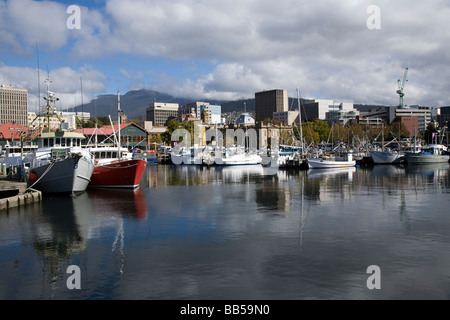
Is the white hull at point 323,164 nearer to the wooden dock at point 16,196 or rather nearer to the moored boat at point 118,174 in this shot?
the moored boat at point 118,174

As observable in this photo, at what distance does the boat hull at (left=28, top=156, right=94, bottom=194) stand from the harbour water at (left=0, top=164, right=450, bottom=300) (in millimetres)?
3635

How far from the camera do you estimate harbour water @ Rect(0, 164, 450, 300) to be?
1456 centimetres

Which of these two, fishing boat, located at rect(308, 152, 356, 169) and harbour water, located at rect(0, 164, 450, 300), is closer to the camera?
harbour water, located at rect(0, 164, 450, 300)

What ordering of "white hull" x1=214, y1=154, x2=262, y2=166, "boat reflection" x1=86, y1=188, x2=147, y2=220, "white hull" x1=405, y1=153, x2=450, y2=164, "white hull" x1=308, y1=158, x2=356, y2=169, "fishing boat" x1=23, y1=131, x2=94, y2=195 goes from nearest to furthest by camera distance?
"boat reflection" x1=86, y1=188, x2=147, y2=220 → "fishing boat" x1=23, y1=131, x2=94, y2=195 → "white hull" x1=308, y1=158, x2=356, y2=169 → "white hull" x1=214, y1=154, x2=262, y2=166 → "white hull" x1=405, y1=153, x2=450, y2=164

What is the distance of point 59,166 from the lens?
3716 centimetres

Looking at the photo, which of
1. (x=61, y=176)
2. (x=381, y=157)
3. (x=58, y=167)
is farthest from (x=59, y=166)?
(x=381, y=157)

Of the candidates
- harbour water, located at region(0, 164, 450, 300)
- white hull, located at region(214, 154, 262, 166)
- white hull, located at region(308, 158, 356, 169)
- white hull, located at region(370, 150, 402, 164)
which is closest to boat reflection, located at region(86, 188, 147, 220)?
harbour water, located at region(0, 164, 450, 300)

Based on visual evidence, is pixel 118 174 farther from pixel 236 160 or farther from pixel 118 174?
pixel 236 160

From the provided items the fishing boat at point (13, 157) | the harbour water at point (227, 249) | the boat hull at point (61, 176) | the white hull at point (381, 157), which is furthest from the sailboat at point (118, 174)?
the white hull at point (381, 157)

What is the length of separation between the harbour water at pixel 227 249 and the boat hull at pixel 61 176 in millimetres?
3635

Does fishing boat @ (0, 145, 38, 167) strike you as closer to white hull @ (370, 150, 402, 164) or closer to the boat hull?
the boat hull

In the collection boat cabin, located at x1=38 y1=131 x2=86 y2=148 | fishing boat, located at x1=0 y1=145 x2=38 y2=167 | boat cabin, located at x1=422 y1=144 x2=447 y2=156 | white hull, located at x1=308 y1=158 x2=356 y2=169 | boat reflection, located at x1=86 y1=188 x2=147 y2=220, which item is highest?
boat cabin, located at x1=38 y1=131 x2=86 y2=148

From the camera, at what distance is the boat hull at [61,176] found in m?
37.0
